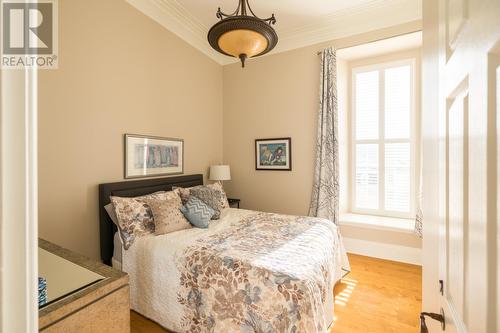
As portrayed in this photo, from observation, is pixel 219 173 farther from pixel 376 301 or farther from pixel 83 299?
pixel 83 299

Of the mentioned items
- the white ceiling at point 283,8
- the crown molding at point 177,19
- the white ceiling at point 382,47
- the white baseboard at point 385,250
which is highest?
the white ceiling at point 283,8

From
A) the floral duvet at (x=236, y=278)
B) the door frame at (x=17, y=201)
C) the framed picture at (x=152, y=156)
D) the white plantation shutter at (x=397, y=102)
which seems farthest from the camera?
the white plantation shutter at (x=397, y=102)

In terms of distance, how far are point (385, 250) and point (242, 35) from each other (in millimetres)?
3253

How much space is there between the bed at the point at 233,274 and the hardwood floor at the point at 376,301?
17 centimetres

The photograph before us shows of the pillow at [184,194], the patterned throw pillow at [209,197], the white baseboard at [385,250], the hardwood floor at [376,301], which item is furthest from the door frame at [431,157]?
the white baseboard at [385,250]

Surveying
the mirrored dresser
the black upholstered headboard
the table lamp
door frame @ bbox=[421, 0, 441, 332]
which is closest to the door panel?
door frame @ bbox=[421, 0, 441, 332]

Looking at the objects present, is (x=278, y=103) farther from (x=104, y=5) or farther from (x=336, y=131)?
(x=104, y=5)

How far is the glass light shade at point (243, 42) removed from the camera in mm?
1827

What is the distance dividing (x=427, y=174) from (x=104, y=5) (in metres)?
3.21

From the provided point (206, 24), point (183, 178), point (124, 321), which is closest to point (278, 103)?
point (206, 24)

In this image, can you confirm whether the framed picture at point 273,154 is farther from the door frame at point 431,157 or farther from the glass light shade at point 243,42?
the door frame at point 431,157

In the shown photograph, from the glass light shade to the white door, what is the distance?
1.28 m

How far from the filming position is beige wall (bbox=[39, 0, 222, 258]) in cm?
217

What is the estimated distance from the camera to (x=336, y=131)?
341 cm
